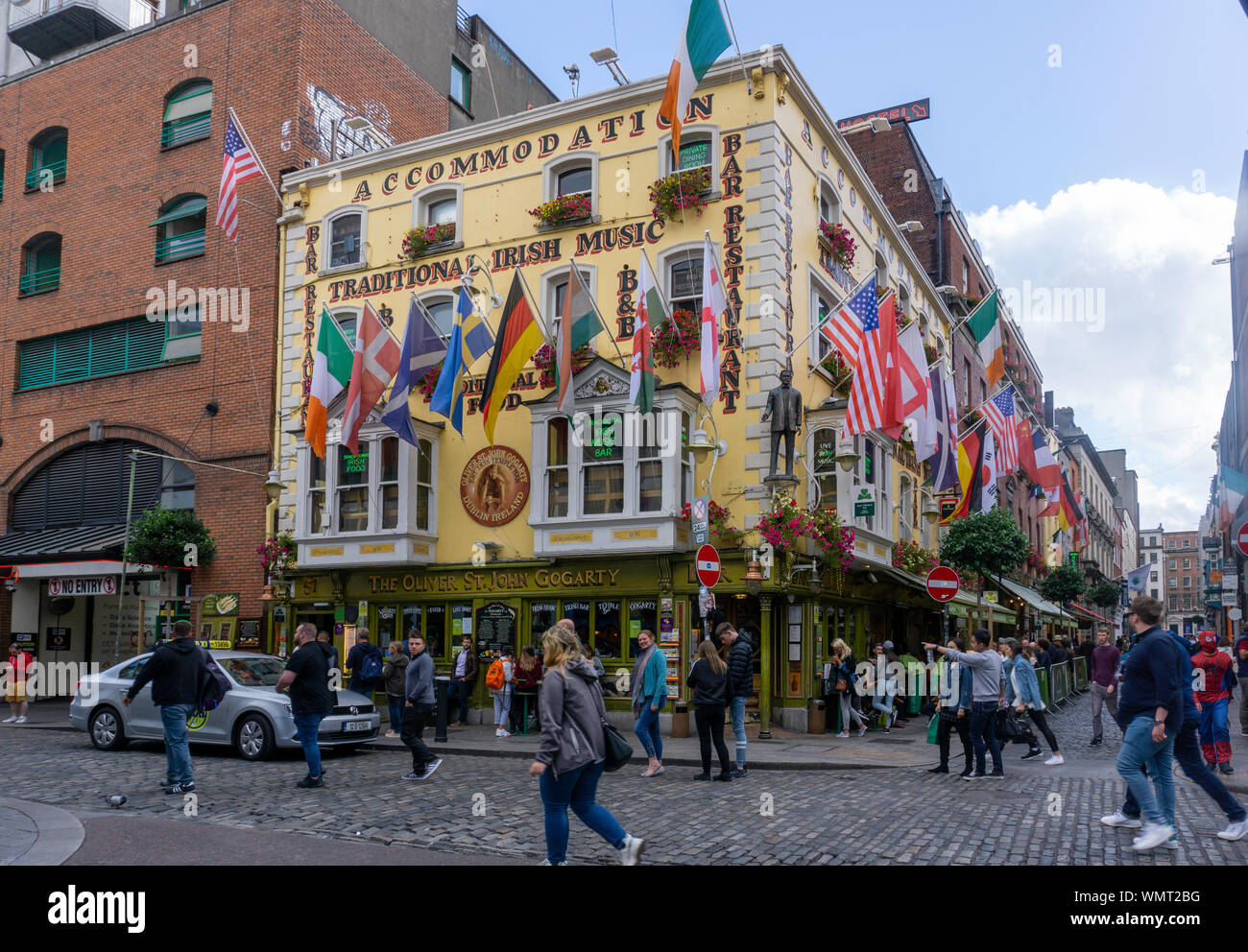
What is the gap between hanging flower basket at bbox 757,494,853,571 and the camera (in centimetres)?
1762

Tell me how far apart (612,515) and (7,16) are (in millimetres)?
27247

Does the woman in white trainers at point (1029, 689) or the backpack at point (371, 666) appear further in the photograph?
the backpack at point (371, 666)

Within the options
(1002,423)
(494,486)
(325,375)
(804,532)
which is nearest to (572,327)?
(494,486)

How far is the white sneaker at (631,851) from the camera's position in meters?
7.18

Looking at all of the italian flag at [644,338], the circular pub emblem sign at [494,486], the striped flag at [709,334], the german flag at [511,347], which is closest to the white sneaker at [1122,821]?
Answer: the striped flag at [709,334]

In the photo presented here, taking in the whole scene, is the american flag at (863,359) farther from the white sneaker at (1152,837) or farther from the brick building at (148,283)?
the brick building at (148,283)

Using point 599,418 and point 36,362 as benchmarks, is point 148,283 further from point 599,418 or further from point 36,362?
point 599,418

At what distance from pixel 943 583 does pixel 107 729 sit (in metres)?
13.0

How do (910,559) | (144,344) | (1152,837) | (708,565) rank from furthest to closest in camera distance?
(144,344) < (910,559) < (708,565) < (1152,837)

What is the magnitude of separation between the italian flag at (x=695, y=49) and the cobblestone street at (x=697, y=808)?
30.1 ft

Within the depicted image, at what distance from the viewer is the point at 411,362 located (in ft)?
62.1

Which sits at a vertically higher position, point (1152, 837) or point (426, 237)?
point (426, 237)

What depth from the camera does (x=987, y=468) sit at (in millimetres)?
24062
